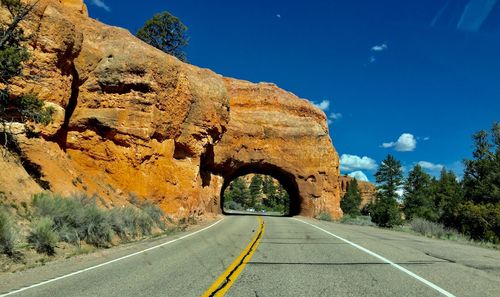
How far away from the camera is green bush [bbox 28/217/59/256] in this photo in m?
11.3

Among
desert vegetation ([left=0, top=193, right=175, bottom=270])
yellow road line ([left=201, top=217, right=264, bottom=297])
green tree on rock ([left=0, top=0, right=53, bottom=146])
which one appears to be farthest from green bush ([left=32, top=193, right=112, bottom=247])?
yellow road line ([left=201, top=217, right=264, bottom=297])

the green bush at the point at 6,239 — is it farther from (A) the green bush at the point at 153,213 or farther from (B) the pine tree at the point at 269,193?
(B) the pine tree at the point at 269,193

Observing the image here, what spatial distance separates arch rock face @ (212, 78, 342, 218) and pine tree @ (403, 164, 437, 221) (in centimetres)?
2819

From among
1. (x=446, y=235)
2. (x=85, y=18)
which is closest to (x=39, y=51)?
(x=85, y=18)

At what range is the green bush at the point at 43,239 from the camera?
446 inches

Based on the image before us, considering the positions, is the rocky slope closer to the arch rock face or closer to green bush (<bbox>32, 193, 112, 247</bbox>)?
the arch rock face

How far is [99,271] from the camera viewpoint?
8.61m

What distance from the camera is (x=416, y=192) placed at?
76.6 metres

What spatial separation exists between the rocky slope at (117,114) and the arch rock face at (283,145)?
169 inches

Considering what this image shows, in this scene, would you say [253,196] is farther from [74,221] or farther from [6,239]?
[6,239]

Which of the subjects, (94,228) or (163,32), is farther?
(163,32)

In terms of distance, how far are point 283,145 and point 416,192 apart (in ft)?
126

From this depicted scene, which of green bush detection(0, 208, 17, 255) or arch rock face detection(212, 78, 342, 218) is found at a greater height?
arch rock face detection(212, 78, 342, 218)

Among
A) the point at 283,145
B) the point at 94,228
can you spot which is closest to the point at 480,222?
the point at 283,145
